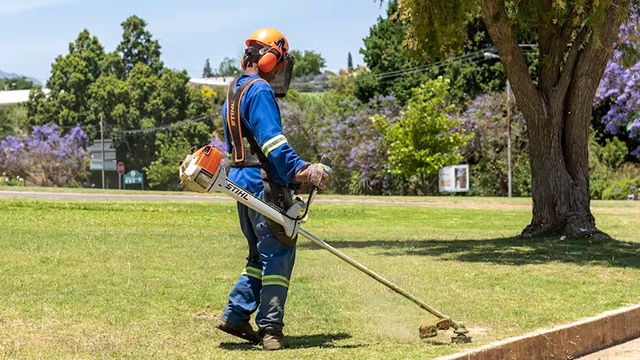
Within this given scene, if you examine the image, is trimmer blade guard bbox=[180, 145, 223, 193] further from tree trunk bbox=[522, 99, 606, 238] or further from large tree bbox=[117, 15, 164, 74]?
large tree bbox=[117, 15, 164, 74]

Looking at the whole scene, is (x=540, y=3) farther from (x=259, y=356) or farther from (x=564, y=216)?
(x=259, y=356)

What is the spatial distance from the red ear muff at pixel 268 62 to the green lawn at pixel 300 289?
190 centimetres

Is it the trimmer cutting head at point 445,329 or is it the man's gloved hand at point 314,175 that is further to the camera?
the trimmer cutting head at point 445,329

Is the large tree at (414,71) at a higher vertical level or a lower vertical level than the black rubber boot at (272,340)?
higher

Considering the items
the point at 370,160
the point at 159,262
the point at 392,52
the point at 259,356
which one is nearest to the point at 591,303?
the point at 259,356

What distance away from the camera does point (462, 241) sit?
14.1m

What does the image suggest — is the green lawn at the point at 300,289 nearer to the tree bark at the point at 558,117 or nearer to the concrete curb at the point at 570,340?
the concrete curb at the point at 570,340

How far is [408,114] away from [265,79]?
36.8 meters

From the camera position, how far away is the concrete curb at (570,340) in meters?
5.72

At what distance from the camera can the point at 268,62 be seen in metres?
5.90

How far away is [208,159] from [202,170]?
84mm

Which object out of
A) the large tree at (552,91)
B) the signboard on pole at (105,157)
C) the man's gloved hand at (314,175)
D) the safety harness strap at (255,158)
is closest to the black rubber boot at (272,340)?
the safety harness strap at (255,158)

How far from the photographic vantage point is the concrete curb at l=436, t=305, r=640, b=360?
18.8ft

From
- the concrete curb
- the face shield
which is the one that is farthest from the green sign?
the face shield
